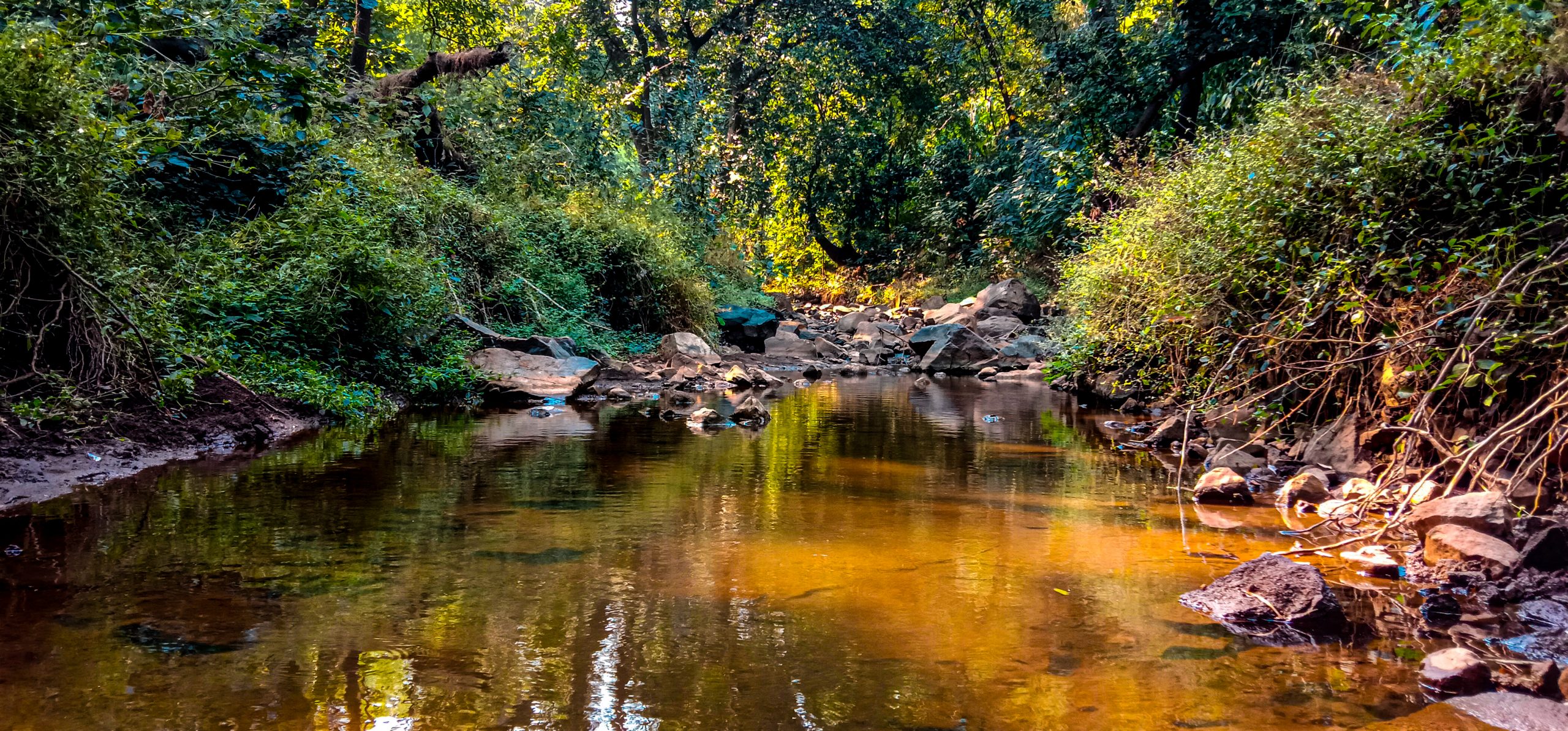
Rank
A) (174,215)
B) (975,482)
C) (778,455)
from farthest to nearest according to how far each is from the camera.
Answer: (174,215) < (778,455) < (975,482)

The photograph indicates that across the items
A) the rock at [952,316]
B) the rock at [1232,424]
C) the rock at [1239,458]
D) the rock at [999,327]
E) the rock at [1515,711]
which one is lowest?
the rock at [1515,711]

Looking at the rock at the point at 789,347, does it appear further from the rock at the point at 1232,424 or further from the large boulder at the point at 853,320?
the rock at the point at 1232,424

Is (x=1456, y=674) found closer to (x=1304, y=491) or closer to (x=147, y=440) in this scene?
(x=1304, y=491)

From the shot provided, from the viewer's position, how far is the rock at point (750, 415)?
28.6ft

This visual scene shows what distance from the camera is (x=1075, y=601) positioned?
3.47 m

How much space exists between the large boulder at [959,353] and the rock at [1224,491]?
1038 cm

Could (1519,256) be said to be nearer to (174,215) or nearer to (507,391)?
(507,391)

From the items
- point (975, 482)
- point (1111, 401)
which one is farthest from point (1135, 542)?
point (1111, 401)

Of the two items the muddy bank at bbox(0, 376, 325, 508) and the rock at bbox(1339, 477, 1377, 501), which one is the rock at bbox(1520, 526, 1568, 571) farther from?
the muddy bank at bbox(0, 376, 325, 508)

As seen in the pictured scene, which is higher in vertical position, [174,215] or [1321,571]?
[174,215]

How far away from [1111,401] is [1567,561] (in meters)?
7.60

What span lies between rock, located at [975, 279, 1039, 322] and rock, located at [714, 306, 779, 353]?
494cm

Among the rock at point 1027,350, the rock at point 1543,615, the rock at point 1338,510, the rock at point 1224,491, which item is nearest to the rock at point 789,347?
the rock at point 1027,350

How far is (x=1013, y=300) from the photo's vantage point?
754 inches
